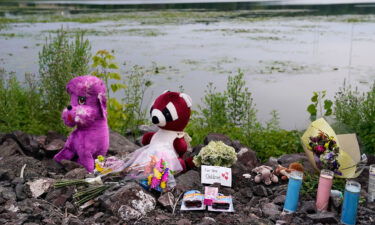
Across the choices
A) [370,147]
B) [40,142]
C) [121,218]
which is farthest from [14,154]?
[370,147]

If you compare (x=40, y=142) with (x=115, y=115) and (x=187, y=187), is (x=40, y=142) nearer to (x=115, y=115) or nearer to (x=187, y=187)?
(x=115, y=115)

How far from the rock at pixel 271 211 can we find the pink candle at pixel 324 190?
298mm

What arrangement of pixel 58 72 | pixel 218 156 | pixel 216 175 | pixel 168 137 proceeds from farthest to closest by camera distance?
pixel 58 72 → pixel 168 137 → pixel 218 156 → pixel 216 175

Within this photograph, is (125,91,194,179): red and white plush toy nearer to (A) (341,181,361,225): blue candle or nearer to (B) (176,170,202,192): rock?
(B) (176,170,202,192): rock

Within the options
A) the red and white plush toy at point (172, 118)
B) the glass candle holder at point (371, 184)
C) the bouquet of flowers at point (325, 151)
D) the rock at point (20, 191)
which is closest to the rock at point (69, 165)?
the rock at point (20, 191)

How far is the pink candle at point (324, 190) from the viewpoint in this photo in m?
3.13

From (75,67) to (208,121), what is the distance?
5.66 ft

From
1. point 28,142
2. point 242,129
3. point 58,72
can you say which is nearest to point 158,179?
point 28,142

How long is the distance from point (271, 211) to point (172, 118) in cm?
115

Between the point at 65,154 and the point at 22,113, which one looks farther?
the point at 22,113

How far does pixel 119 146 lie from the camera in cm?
468

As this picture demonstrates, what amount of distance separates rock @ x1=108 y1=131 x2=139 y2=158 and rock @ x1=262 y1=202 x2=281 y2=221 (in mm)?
1746

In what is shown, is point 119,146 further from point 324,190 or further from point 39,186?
point 324,190

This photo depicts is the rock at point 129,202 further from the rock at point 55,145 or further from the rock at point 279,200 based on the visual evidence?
the rock at point 55,145
